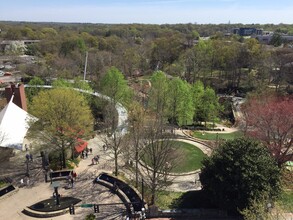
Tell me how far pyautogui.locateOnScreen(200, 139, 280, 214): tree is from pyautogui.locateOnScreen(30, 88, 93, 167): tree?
12.5 metres

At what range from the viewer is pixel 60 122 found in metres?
27.8

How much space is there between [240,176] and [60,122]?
16229 millimetres

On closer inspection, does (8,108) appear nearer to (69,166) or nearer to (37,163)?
(37,163)

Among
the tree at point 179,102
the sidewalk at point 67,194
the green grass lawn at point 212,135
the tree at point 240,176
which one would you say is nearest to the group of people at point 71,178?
the sidewalk at point 67,194

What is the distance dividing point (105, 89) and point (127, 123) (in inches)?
A: 559

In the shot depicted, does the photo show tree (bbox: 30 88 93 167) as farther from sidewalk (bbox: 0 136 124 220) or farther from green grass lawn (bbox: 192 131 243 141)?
green grass lawn (bbox: 192 131 243 141)

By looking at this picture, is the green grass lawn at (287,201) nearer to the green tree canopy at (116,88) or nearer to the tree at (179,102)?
the tree at (179,102)

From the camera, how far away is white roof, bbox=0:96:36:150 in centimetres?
2919

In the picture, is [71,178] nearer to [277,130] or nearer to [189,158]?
[189,158]

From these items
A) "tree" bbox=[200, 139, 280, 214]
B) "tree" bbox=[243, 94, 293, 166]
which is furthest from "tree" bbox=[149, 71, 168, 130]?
"tree" bbox=[200, 139, 280, 214]

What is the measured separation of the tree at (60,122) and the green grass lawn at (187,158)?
7115mm

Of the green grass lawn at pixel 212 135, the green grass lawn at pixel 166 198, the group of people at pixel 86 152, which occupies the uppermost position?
the group of people at pixel 86 152

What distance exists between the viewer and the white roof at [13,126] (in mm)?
29188

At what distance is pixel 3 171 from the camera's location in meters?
28.8
